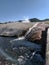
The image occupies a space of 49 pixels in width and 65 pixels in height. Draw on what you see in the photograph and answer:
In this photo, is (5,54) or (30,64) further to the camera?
(5,54)

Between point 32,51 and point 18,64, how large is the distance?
191cm

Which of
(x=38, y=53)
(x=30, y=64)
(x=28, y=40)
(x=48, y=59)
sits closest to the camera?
(x=48, y=59)

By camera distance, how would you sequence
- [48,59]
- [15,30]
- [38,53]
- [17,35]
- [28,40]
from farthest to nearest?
[15,30]
[17,35]
[28,40]
[38,53]
[48,59]

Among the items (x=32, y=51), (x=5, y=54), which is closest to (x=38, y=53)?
(x=32, y=51)

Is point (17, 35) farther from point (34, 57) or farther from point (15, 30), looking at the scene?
point (34, 57)

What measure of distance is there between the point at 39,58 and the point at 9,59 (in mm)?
966

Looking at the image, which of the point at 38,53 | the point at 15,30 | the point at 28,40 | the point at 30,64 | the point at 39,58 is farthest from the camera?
the point at 15,30

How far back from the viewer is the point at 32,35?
34.6 ft

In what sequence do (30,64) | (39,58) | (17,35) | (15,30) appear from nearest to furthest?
(30,64)
(39,58)
(17,35)
(15,30)

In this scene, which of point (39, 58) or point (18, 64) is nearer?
point (18, 64)

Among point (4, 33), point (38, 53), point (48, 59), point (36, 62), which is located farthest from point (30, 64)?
point (4, 33)

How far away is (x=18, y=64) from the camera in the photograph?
597cm

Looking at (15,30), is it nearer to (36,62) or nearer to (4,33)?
(4,33)

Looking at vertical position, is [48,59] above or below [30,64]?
above
